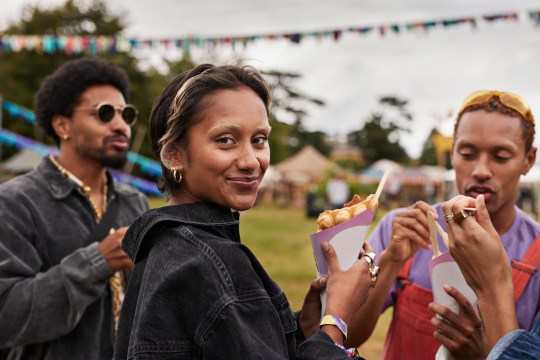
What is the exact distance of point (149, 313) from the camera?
1.33 metres

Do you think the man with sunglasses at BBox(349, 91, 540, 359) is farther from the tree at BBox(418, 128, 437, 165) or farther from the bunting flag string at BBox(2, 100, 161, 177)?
the tree at BBox(418, 128, 437, 165)

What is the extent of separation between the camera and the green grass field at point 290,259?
6125 mm

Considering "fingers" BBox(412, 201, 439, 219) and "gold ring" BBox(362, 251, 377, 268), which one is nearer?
"gold ring" BBox(362, 251, 377, 268)

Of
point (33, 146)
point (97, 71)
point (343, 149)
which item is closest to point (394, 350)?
point (97, 71)

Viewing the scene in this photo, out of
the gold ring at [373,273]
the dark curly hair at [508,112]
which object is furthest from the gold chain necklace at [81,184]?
the dark curly hair at [508,112]

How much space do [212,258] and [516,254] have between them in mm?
1449

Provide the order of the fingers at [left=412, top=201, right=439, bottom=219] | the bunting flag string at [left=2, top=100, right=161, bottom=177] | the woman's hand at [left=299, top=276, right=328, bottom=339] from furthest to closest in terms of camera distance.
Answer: the bunting flag string at [left=2, top=100, right=161, bottom=177], the fingers at [left=412, top=201, right=439, bottom=219], the woman's hand at [left=299, top=276, right=328, bottom=339]

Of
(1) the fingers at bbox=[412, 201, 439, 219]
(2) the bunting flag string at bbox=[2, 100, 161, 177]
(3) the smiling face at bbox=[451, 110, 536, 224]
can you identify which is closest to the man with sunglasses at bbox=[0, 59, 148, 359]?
(1) the fingers at bbox=[412, 201, 439, 219]

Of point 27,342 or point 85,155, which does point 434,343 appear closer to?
point 27,342

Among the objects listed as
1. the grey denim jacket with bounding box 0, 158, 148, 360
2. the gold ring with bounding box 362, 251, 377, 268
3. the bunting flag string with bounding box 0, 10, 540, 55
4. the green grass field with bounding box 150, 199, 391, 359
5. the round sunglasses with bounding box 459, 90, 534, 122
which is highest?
the bunting flag string with bounding box 0, 10, 540, 55

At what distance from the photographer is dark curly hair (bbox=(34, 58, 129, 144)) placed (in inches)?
114

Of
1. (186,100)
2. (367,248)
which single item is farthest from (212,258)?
(367,248)

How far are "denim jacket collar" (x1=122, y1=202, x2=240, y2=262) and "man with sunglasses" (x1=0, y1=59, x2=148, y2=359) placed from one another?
2.89ft

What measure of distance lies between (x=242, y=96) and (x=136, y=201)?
1.70 metres
